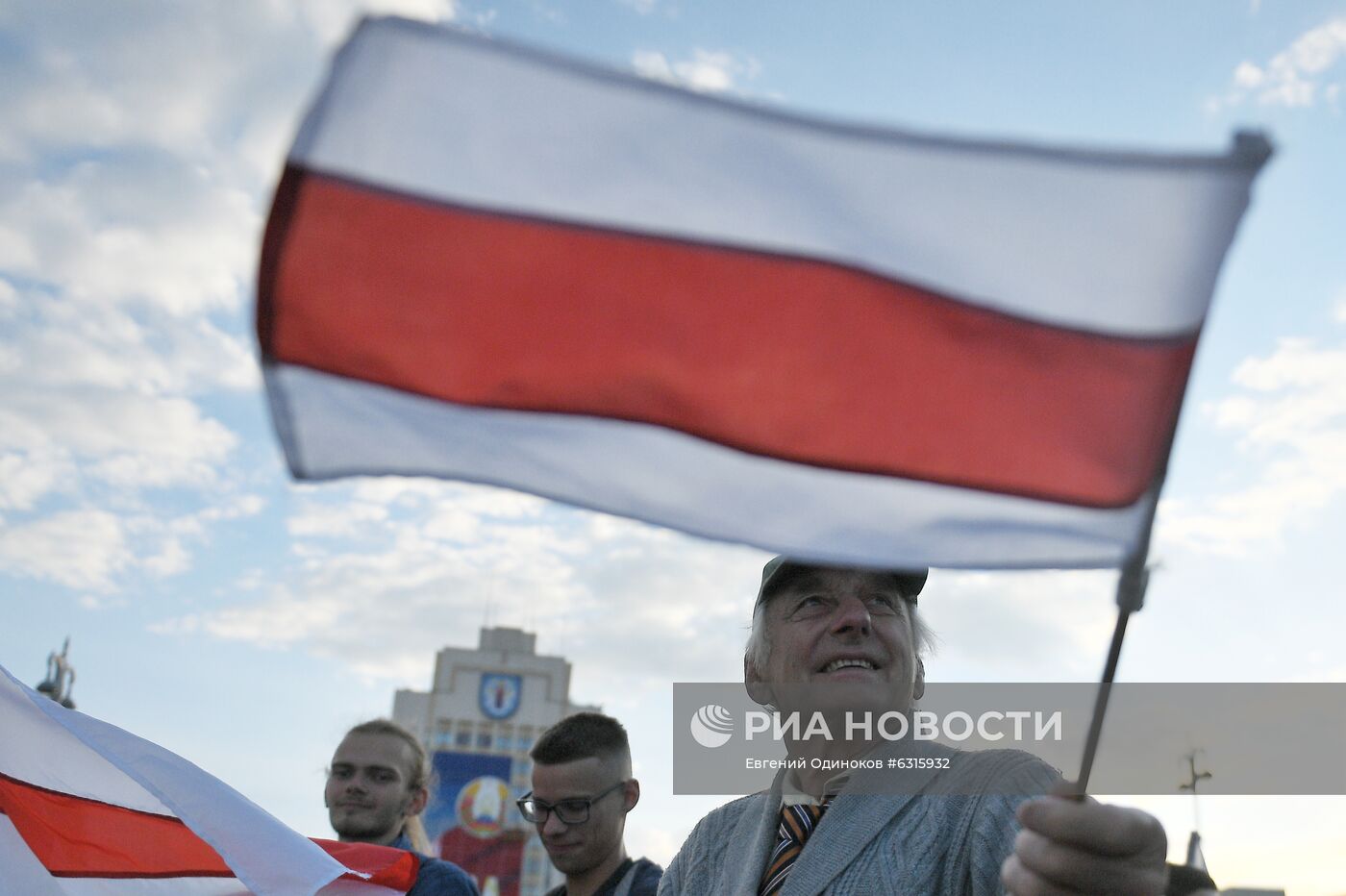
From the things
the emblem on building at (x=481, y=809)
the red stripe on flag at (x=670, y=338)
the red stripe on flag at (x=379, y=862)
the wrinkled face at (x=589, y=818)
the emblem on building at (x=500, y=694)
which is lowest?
the red stripe on flag at (x=379, y=862)

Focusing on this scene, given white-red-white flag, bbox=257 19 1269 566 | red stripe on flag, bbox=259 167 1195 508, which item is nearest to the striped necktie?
white-red-white flag, bbox=257 19 1269 566

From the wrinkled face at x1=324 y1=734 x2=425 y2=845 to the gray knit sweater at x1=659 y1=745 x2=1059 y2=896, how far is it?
7.47 ft

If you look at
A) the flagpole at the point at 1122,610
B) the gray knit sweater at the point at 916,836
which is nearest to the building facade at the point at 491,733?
the gray knit sweater at the point at 916,836

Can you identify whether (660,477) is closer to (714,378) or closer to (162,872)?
(714,378)

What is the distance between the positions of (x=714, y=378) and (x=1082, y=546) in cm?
66

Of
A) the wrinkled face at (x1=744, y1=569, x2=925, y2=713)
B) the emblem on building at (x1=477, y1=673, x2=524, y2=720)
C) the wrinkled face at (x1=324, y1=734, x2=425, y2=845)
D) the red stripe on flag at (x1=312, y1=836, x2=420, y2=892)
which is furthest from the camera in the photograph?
the emblem on building at (x1=477, y1=673, x2=524, y2=720)

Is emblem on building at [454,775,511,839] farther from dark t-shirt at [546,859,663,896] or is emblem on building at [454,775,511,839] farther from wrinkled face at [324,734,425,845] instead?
dark t-shirt at [546,859,663,896]

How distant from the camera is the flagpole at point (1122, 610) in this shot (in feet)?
4.49

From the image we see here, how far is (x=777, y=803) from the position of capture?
253 centimetres

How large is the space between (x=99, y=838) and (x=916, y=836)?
3191 mm

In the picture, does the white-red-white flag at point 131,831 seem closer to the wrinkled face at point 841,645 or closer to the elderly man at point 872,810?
the elderly man at point 872,810

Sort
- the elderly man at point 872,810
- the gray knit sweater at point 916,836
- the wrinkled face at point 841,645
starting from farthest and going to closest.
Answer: the wrinkled face at point 841,645, the gray knit sweater at point 916,836, the elderly man at point 872,810

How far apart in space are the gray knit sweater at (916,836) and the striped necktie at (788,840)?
2cm

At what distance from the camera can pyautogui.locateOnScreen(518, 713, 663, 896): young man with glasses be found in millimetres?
3949
